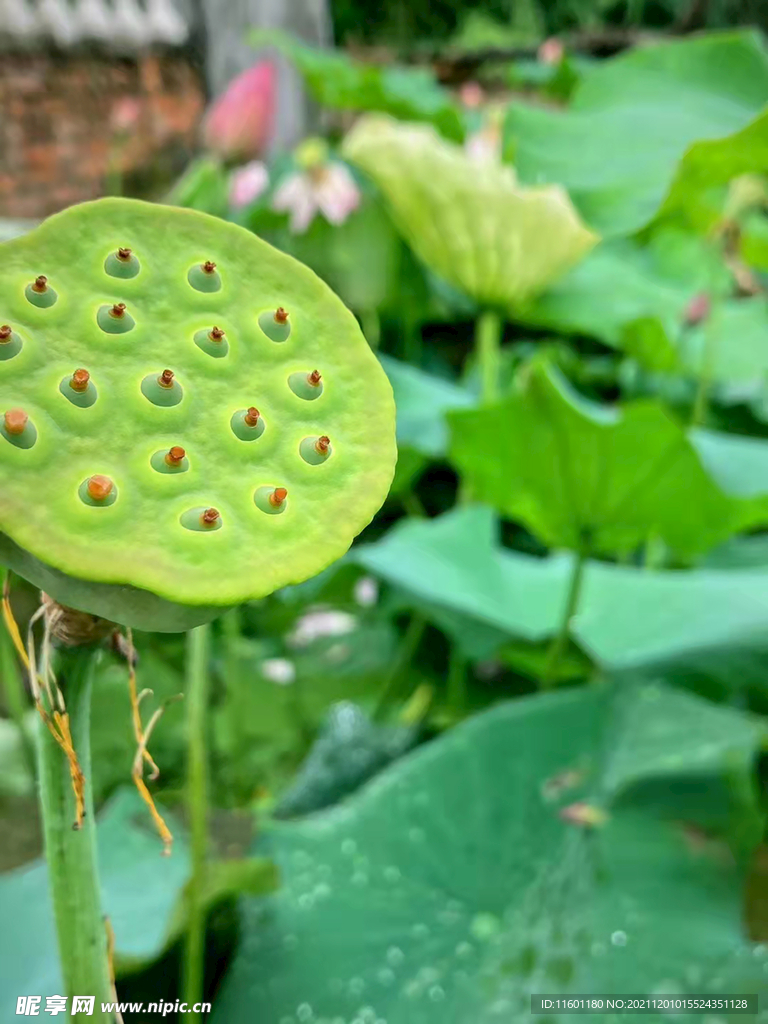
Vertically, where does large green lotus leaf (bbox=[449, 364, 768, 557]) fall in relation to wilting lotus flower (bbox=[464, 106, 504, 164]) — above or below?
below

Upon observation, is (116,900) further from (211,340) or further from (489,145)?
(489,145)

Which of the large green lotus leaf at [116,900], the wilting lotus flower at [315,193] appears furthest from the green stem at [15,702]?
the wilting lotus flower at [315,193]

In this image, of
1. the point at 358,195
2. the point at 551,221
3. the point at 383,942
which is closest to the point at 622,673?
the point at 383,942

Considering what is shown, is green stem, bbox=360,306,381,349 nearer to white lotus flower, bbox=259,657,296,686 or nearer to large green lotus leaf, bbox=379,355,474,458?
large green lotus leaf, bbox=379,355,474,458

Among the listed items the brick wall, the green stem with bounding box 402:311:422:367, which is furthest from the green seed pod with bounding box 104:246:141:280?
the brick wall

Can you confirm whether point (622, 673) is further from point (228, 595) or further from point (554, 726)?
point (228, 595)
